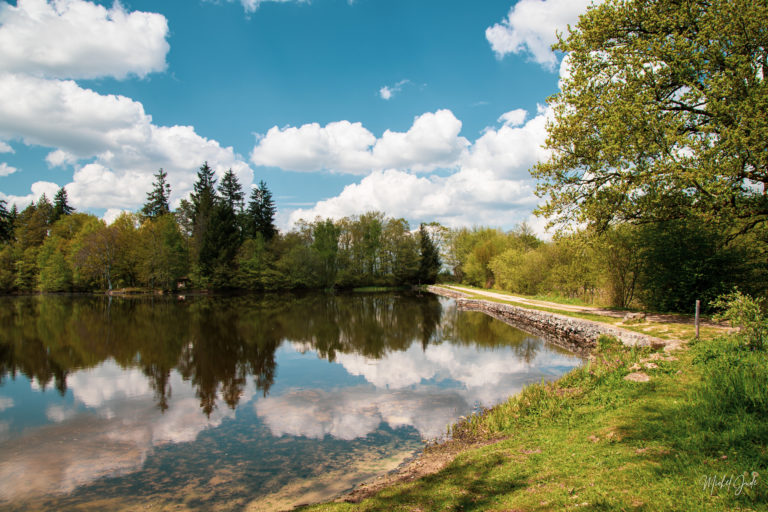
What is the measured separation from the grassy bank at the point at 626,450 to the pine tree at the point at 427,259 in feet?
195

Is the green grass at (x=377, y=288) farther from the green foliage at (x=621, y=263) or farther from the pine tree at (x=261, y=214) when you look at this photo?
the green foliage at (x=621, y=263)

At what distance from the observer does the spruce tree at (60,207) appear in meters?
69.2

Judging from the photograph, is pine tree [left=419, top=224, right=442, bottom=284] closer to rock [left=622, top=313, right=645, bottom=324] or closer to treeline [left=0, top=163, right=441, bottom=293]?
treeline [left=0, top=163, right=441, bottom=293]

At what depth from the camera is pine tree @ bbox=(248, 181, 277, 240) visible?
6450 cm

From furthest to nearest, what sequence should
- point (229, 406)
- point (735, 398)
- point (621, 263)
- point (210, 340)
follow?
point (621, 263)
point (210, 340)
point (229, 406)
point (735, 398)

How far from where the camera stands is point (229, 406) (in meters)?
10.5

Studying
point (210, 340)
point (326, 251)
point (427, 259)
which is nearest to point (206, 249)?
point (326, 251)

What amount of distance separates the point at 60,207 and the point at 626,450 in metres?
89.6

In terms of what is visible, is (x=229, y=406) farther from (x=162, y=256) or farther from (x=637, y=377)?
(x=162, y=256)

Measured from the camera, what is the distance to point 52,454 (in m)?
7.85

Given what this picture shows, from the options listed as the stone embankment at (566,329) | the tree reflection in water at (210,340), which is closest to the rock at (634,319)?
the stone embankment at (566,329)

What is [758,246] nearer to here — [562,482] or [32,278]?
[562,482]

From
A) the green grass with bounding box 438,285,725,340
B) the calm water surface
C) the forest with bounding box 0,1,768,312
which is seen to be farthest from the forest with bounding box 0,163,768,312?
the calm water surface

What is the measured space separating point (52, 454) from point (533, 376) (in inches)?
470
